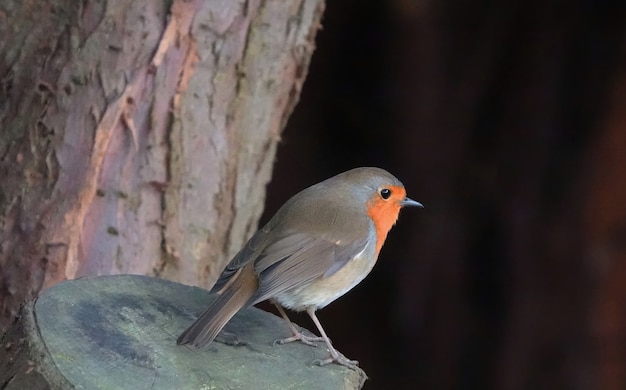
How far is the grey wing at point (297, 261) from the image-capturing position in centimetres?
292

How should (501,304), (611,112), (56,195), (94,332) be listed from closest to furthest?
1. (94,332)
2. (56,195)
3. (611,112)
4. (501,304)

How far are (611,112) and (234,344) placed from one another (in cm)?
293

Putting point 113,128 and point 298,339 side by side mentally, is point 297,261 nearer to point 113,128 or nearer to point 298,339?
point 298,339

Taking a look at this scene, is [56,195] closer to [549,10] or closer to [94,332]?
[94,332]

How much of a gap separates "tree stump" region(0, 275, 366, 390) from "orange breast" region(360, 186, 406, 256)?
1.96ft

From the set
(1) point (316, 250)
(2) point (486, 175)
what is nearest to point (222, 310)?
(1) point (316, 250)

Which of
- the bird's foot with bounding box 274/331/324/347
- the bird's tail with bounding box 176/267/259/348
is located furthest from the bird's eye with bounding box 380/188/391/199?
the bird's foot with bounding box 274/331/324/347

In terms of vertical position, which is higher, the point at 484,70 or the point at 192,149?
the point at 484,70

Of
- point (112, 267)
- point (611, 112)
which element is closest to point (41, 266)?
point (112, 267)

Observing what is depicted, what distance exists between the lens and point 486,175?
5.29m

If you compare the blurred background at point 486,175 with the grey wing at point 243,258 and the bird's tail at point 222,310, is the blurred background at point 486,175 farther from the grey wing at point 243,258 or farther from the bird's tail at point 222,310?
the bird's tail at point 222,310

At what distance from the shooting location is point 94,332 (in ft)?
7.98

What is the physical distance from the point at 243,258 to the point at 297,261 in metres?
A: 0.17

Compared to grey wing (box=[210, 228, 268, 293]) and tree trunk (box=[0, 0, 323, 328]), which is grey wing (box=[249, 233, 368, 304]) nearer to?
grey wing (box=[210, 228, 268, 293])
